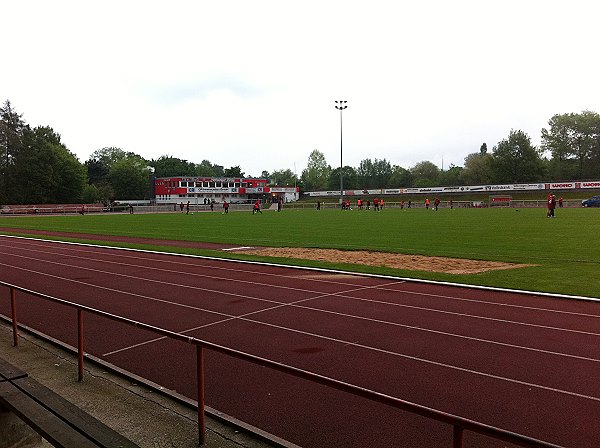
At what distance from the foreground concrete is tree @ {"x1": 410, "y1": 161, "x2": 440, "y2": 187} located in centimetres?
12505

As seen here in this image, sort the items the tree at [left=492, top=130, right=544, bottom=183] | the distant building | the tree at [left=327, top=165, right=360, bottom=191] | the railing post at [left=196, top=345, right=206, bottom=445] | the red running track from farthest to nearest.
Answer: the tree at [left=327, top=165, right=360, bottom=191] → the distant building → the tree at [left=492, top=130, right=544, bottom=183] → the red running track → the railing post at [left=196, top=345, right=206, bottom=445]

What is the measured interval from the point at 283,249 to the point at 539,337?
548 inches

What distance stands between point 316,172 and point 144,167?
5281cm

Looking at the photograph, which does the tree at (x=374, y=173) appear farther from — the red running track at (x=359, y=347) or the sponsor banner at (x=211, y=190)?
the red running track at (x=359, y=347)

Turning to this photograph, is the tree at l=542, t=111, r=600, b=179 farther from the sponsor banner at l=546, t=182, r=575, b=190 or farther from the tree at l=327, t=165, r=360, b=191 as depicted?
the tree at l=327, t=165, r=360, b=191

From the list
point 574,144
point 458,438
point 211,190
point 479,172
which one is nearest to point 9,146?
point 211,190

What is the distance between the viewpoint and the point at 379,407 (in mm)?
5266

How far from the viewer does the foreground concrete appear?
4469mm

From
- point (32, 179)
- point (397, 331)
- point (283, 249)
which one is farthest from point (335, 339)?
point (32, 179)

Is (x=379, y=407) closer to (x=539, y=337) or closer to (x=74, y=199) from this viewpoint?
(x=539, y=337)

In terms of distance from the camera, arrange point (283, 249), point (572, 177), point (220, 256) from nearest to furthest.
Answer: point (220, 256) → point (283, 249) → point (572, 177)

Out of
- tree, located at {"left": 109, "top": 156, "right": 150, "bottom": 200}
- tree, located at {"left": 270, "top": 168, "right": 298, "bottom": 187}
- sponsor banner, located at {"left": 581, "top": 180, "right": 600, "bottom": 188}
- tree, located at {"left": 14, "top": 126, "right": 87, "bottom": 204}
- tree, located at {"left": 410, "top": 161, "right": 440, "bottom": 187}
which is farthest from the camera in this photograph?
tree, located at {"left": 270, "top": 168, "right": 298, "bottom": 187}

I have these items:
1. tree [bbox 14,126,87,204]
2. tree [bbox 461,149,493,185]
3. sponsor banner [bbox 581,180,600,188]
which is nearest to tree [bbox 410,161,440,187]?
tree [bbox 461,149,493,185]

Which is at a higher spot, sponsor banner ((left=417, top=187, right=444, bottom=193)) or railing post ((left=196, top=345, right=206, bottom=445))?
sponsor banner ((left=417, top=187, right=444, bottom=193))
